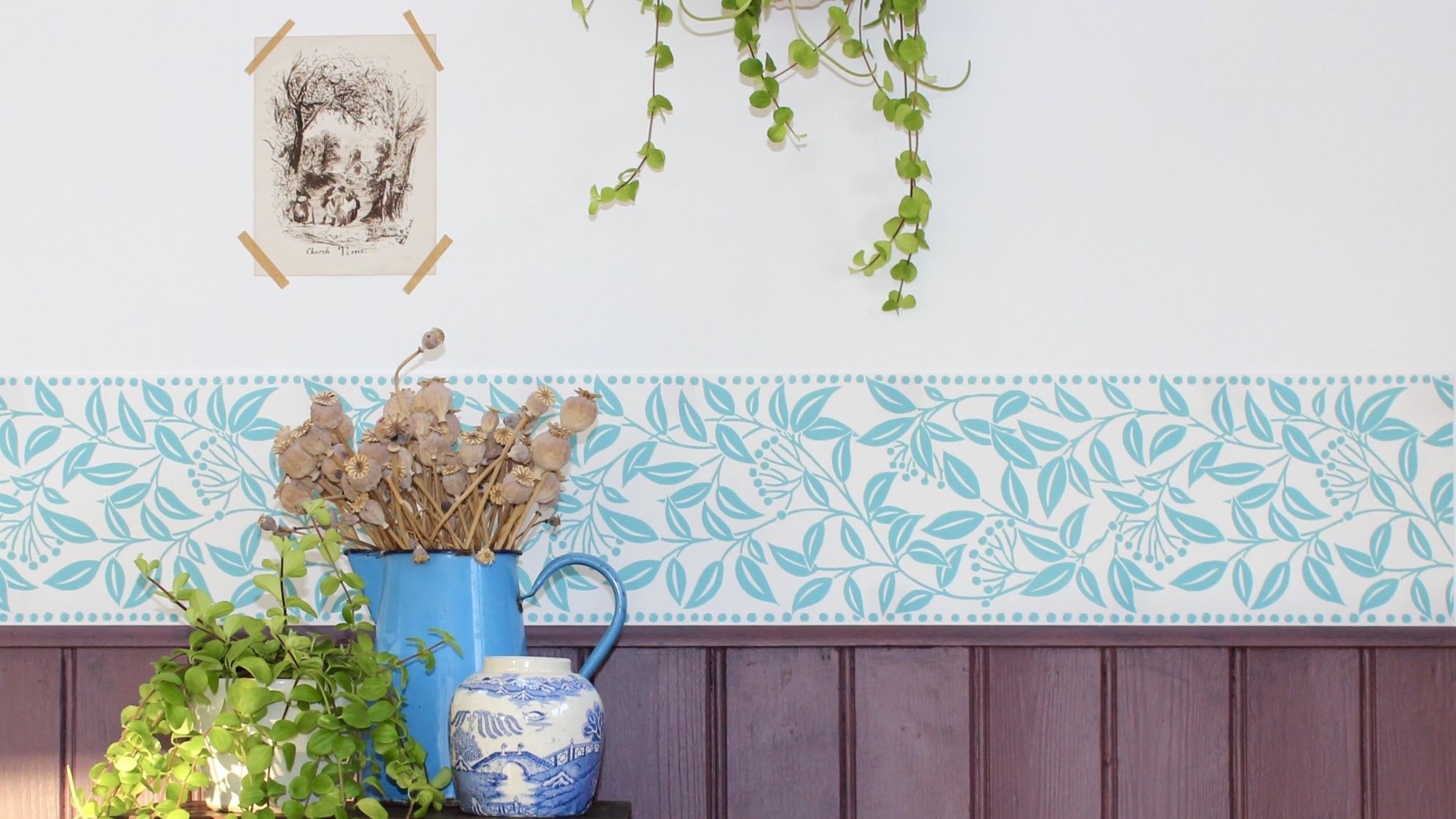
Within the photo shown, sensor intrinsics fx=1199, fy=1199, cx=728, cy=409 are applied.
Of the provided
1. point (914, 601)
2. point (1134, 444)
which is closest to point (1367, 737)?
point (1134, 444)

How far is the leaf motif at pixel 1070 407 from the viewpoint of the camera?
128 cm

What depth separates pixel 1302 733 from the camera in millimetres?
1247

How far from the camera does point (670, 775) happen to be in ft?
4.13

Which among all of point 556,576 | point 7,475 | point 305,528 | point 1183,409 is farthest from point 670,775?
point 7,475

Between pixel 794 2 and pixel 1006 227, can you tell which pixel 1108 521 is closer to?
pixel 1006 227

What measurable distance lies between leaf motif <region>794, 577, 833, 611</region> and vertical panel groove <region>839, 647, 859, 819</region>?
0.06 meters

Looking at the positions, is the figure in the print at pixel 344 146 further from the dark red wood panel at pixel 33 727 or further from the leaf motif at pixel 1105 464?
the leaf motif at pixel 1105 464

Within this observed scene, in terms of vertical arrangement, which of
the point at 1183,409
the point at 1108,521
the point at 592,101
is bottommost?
the point at 1108,521

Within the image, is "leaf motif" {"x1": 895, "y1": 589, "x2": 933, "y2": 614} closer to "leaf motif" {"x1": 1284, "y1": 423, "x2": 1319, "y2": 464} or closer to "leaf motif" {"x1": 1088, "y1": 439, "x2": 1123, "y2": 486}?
"leaf motif" {"x1": 1088, "y1": 439, "x2": 1123, "y2": 486}

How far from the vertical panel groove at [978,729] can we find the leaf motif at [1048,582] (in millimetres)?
80

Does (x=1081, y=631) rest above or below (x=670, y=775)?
above

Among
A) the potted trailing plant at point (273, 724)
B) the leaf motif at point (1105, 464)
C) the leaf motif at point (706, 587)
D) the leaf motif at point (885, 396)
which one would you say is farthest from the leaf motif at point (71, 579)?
the leaf motif at point (1105, 464)

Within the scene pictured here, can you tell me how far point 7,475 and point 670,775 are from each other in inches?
31.1

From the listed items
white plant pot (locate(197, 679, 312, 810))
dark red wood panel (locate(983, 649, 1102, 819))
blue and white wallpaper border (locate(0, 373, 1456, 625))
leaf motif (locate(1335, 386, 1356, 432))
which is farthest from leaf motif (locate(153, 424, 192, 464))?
leaf motif (locate(1335, 386, 1356, 432))
